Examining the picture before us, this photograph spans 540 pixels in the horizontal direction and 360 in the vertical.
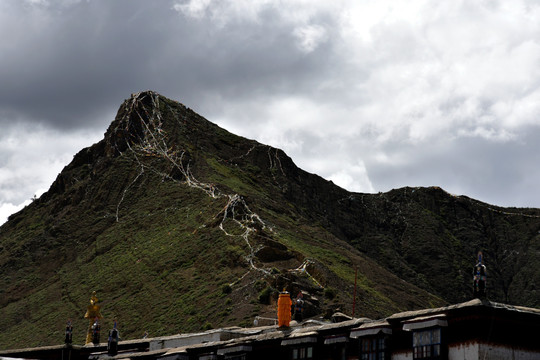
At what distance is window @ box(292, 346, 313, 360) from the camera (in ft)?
111

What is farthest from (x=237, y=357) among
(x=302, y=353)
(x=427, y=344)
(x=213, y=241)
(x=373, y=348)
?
(x=213, y=241)

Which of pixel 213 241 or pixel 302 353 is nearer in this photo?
pixel 302 353

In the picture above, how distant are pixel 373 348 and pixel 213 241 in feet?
275

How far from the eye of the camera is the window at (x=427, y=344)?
29516 mm

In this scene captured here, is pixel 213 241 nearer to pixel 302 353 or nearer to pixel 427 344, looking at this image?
pixel 302 353

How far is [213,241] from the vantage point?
115 meters

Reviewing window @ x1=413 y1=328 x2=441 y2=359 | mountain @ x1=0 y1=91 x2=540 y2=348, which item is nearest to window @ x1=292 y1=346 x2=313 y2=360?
window @ x1=413 y1=328 x2=441 y2=359

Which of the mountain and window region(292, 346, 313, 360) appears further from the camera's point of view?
the mountain

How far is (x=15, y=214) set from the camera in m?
164

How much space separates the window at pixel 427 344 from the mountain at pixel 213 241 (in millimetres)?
56783

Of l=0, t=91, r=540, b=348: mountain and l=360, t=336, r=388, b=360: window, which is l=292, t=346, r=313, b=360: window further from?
l=0, t=91, r=540, b=348: mountain

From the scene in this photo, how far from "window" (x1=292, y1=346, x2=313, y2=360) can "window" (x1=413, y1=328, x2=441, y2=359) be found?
483 cm

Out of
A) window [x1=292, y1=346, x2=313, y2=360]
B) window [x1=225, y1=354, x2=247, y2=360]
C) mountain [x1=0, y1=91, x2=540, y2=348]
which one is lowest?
window [x1=225, y1=354, x2=247, y2=360]

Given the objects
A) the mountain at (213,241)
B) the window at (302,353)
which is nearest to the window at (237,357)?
the window at (302,353)
